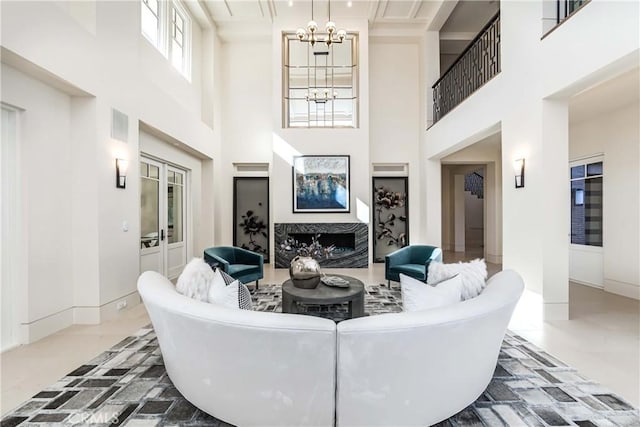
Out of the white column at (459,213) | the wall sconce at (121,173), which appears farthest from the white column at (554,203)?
the white column at (459,213)

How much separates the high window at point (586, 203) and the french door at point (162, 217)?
7.60 metres

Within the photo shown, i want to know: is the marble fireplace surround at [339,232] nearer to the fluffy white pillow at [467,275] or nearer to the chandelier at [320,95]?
the chandelier at [320,95]

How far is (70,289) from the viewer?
11.3 ft

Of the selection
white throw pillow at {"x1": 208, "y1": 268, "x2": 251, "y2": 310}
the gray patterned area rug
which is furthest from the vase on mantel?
the gray patterned area rug

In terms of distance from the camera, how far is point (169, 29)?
540cm

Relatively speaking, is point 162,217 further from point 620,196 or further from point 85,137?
point 620,196

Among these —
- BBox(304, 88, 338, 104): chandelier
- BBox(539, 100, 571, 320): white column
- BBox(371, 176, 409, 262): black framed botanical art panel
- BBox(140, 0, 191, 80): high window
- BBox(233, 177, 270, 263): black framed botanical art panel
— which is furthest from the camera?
BBox(233, 177, 270, 263): black framed botanical art panel

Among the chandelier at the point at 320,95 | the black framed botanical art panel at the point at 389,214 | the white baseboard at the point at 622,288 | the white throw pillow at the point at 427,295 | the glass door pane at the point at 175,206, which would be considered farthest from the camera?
the black framed botanical art panel at the point at 389,214

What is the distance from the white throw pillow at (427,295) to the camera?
81.0 inches

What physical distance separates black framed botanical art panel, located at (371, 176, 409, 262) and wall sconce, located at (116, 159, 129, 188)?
541cm

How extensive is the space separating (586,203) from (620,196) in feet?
2.00

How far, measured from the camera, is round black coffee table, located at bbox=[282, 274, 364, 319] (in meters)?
2.99

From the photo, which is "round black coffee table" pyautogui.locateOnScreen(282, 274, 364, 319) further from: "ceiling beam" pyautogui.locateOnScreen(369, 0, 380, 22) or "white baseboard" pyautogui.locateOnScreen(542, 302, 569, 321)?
"ceiling beam" pyautogui.locateOnScreen(369, 0, 380, 22)

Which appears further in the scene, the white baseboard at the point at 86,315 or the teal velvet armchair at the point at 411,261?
the teal velvet armchair at the point at 411,261
